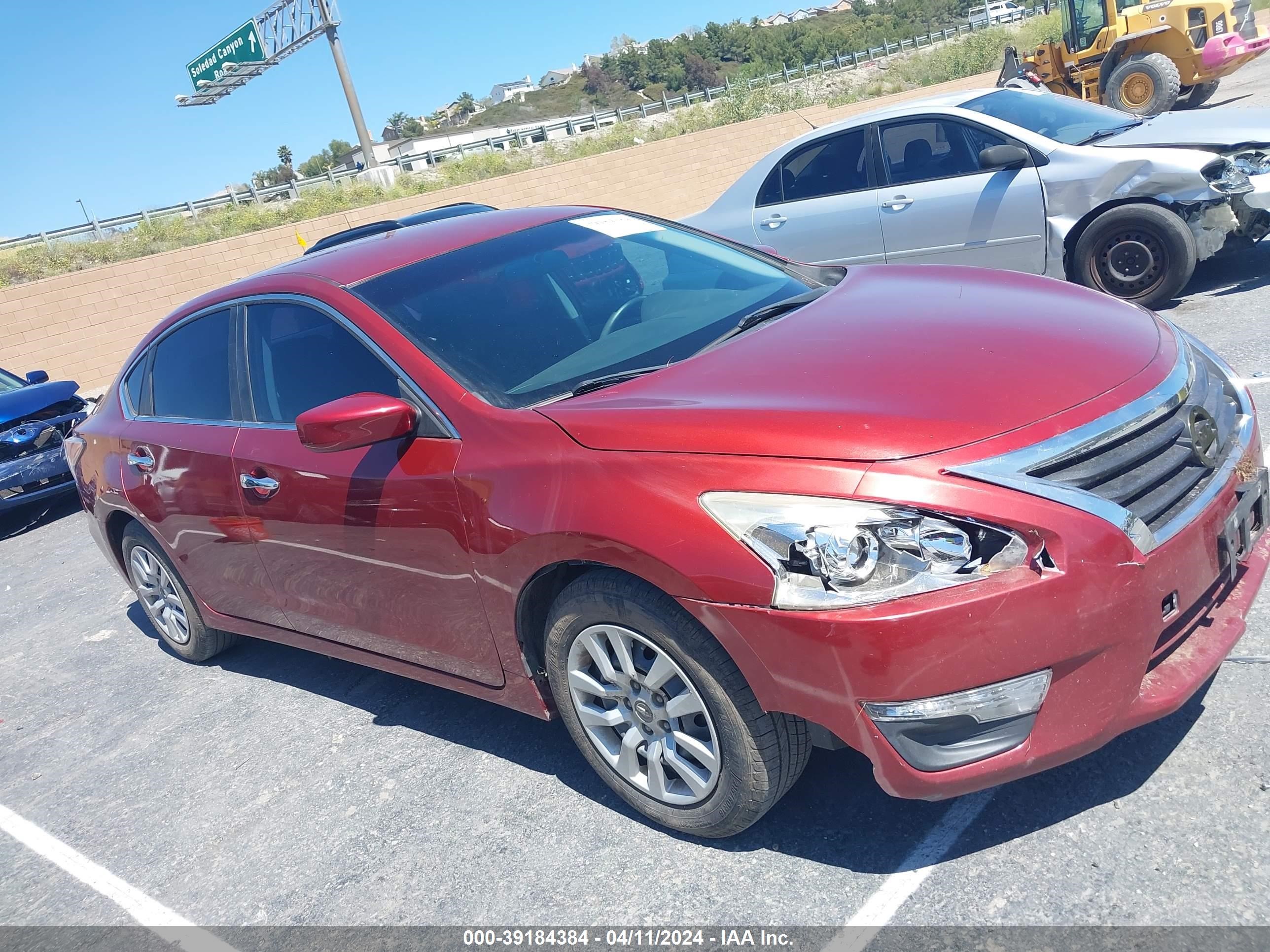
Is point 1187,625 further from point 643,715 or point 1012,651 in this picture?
point 643,715

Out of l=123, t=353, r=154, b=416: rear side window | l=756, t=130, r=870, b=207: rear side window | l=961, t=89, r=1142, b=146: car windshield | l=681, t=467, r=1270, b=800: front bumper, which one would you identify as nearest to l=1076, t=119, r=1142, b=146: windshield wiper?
l=961, t=89, r=1142, b=146: car windshield

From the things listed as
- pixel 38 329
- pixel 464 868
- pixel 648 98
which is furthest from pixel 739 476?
pixel 648 98

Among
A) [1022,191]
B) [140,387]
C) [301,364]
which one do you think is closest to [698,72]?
[1022,191]

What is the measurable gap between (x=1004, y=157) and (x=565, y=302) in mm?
4352

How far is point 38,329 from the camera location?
1945cm

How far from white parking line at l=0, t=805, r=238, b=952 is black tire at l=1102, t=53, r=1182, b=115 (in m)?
18.1

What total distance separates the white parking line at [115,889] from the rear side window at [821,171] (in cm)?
626

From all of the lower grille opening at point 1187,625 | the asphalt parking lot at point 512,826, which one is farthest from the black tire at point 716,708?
the lower grille opening at point 1187,625

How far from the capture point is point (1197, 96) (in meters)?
19.1

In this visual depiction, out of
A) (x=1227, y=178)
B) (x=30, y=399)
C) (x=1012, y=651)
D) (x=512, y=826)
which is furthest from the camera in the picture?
(x=30, y=399)

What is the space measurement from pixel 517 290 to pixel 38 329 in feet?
63.2

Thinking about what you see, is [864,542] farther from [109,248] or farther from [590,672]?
[109,248]

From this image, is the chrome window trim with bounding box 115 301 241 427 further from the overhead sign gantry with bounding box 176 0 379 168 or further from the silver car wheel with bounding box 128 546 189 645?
the overhead sign gantry with bounding box 176 0 379 168

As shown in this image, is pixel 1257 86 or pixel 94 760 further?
pixel 1257 86
